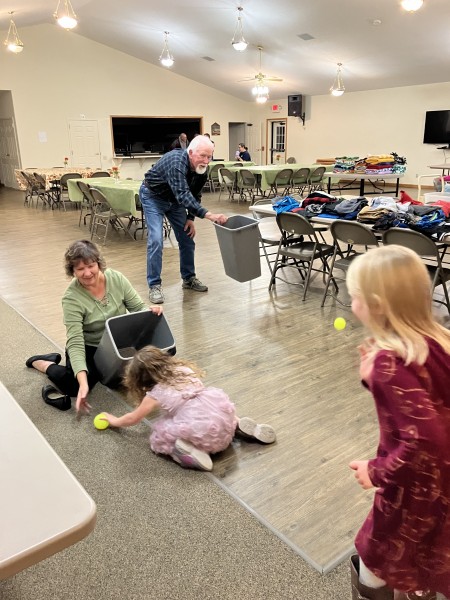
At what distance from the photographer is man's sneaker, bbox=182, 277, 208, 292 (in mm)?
4553

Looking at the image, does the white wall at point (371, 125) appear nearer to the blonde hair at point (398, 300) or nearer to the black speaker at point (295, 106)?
the black speaker at point (295, 106)

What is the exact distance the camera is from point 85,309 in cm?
267

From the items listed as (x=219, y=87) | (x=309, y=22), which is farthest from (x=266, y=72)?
(x=309, y=22)

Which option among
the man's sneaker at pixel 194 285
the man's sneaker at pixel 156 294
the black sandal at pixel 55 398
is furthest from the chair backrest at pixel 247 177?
the black sandal at pixel 55 398

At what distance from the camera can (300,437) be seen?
7.65 ft

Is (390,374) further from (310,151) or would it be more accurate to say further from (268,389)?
(310,151)

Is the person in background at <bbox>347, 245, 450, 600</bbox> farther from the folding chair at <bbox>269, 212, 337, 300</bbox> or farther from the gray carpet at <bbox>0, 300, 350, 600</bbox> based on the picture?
the folding chair at <bbox>269, 212, 337, 300</bbox>

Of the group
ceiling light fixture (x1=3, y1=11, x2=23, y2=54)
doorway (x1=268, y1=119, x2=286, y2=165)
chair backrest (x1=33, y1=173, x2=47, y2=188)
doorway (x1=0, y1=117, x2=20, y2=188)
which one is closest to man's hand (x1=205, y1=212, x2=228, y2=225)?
chair backrest (x1=33, y1=173, x2=47, y2=188)

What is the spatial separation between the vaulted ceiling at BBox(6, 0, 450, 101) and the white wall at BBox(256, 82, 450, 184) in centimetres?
36

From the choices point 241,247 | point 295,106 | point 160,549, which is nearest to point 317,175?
point 295,106

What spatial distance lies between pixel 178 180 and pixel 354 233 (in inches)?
56.8

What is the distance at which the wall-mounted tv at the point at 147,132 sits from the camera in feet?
49.8

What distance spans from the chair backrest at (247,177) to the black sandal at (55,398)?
8.04 metres

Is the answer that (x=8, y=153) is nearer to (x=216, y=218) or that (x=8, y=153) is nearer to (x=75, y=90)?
(x=75, y=90)
